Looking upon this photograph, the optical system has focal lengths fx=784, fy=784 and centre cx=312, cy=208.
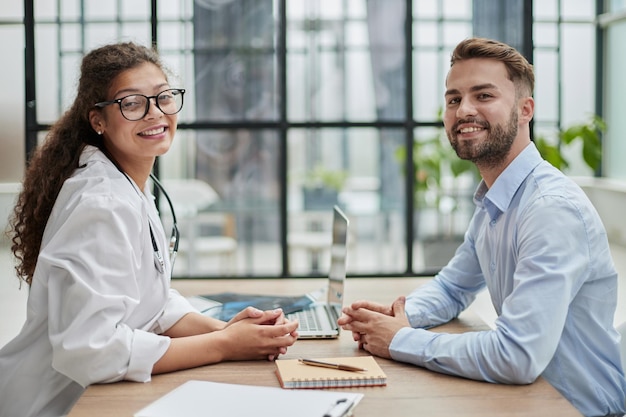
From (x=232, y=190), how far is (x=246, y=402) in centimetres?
254

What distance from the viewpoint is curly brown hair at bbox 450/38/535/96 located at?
5.99 ft

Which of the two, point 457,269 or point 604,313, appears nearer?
point 604,313

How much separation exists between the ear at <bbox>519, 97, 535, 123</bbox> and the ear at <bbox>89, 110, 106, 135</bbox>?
3.21 feet

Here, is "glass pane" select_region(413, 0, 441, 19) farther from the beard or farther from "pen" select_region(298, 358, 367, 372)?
"pen" select_region(298, 358, 367, 372)

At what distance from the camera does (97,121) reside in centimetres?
181

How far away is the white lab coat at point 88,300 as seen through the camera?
4.82 ft

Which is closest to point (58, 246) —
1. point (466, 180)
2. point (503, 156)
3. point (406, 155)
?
point (503, 156)

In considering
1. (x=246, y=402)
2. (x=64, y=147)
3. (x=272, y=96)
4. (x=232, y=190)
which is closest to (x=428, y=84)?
(x=272, y=96)

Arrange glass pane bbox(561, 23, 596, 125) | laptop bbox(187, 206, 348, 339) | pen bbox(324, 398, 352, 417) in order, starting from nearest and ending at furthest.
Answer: pen bbox(324, 398, 352, 417) < laptop bbox(187, 206, 348, 339) < glass pane bbox(561, 23, 596, 125)

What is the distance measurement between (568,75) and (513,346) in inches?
245

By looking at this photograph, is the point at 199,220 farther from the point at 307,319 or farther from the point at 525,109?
the point at 525,109

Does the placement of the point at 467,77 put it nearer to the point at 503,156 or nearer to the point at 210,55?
the point at 503,156

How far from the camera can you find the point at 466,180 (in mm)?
6043

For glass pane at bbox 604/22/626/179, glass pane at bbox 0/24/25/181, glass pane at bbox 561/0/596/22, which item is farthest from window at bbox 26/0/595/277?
glass pane at bbox 561/0/596/22
